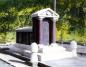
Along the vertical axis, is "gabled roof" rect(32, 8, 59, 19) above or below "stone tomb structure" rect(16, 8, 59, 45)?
above

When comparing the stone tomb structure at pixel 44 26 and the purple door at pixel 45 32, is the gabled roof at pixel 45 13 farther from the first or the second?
the purple door at pixel 45 32

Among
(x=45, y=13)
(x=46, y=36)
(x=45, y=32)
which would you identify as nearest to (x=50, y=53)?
(x=46, y=36)

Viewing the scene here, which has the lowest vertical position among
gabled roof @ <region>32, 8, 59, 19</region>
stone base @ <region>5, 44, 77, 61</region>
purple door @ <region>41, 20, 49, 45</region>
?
stone base @ <region>5, 44, 77, 61</region>

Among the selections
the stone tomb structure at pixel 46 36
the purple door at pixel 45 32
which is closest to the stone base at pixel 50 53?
the stone tomb structure at pixel 46 36

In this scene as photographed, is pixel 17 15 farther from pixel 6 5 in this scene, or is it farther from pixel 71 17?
pixel 71 17

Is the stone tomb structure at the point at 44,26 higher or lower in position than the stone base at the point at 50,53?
higher

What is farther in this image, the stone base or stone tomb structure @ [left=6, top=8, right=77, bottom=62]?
stone tomb structure @ [left=6, top=8, right=77, bottom=62]

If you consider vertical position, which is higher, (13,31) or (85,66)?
(13,31)

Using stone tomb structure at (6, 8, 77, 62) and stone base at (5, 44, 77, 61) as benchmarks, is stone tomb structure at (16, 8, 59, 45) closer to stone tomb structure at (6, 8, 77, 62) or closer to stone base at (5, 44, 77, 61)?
stone tomb structure at (6, 8, 77, 62)

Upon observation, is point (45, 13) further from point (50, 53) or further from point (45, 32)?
point (50, 53)

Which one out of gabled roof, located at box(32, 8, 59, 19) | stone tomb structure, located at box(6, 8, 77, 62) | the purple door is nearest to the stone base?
A: stone tomb structure, located at box(6, 8, 77, 62)

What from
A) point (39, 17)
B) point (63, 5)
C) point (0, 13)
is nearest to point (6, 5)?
point (0, 13)

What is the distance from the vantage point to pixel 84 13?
34375mm

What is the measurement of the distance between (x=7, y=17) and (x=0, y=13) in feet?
3.26
